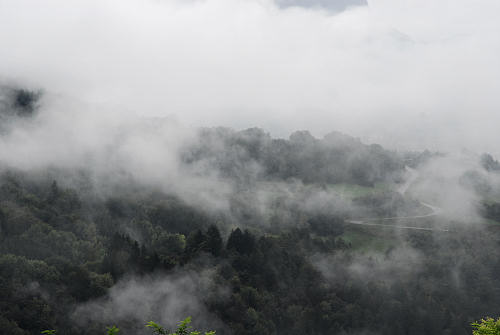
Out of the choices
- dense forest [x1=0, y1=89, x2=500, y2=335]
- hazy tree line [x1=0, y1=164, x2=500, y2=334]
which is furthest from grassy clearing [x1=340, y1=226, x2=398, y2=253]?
hazy tree line [x1=0, y1=164, x2=500, y2=334]

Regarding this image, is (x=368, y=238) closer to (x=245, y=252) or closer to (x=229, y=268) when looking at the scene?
(x=245, y=252)

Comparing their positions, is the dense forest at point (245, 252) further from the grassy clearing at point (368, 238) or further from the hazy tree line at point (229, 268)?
the grassy clearing at point (368, 238)

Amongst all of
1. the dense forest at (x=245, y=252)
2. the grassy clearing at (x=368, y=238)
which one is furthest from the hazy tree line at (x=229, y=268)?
the grassy clearing at (x=368, y=238)

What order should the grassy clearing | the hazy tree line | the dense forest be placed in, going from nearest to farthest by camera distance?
the hazy tree line, the dense forest, the grassy clearing

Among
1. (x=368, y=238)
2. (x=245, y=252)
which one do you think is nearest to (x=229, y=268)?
(x=245, y=252)

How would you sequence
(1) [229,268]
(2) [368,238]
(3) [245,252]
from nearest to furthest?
(1) [229,268] < (3) [245,252] < (2) [368,238]

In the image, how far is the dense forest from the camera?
64.0 metres

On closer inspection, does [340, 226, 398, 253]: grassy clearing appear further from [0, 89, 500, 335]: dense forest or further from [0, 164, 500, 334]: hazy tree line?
[0, 164, 500, 334]: hazy tree line

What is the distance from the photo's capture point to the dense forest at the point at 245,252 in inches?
2520

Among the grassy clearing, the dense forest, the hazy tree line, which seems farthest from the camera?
the grassy clearing

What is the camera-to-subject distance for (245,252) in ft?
270

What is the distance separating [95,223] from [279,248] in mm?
38079

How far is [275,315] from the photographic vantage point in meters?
72.2

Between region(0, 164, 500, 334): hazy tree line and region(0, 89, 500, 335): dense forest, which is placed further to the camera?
region(0, 89, 500, 335): dense forest
